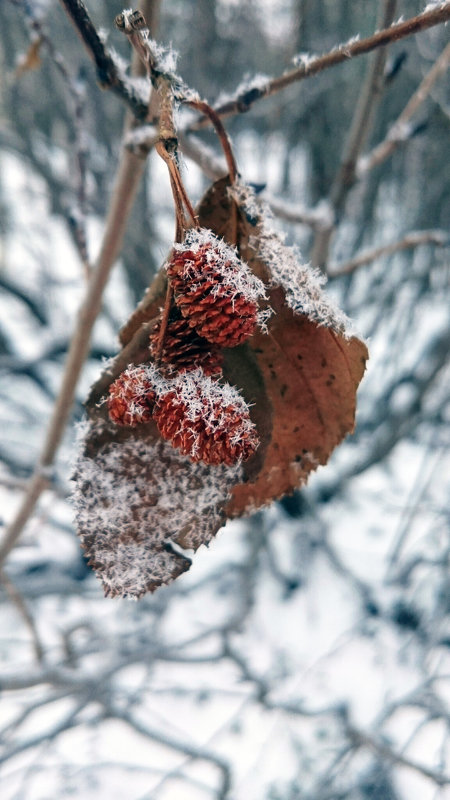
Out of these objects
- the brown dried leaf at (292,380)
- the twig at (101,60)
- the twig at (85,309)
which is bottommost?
the brown dried leaf at (292,380)

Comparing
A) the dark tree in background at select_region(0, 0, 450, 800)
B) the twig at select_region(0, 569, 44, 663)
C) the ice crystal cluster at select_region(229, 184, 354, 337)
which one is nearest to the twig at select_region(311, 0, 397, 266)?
the dark tree in background at select_region(0, 0, 450, 800)

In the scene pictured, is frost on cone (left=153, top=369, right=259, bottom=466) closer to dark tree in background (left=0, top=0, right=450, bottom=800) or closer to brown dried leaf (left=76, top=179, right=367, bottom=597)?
brown dried leaf (left=76, top=179, right=367, bottom=597)

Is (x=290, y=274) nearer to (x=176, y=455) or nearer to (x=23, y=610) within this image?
(x=176, y=455)

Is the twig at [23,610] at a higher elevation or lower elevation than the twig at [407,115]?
lower

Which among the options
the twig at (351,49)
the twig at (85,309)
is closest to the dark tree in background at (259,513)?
the twig at (85,309)

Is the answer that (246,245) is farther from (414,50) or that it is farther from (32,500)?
(414,50)

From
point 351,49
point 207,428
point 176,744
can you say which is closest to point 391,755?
→ point 176,744

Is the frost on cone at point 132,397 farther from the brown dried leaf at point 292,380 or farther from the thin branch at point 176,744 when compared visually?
the thin branch at point 176,744
